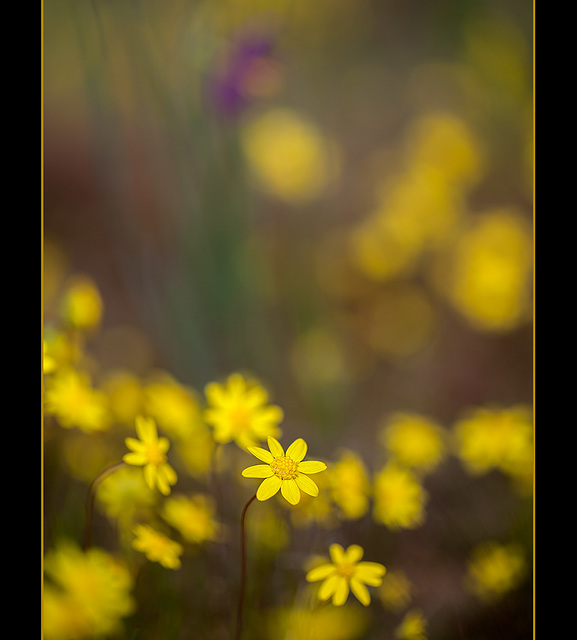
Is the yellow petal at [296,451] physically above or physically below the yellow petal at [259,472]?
above

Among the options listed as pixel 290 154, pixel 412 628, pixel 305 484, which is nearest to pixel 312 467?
pixel 305 484

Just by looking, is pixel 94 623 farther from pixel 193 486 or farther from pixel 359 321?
pixel 359 321

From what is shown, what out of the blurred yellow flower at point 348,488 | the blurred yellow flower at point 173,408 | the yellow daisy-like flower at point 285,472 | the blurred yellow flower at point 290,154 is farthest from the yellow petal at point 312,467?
the blurred yellow flower at point 290,154

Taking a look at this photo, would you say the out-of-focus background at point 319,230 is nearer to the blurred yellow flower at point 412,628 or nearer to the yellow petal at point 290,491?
the blurred yellow flower at point 412,628

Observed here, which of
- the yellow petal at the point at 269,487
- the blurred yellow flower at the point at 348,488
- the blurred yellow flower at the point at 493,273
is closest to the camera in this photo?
the yellow petal at the point at 269,487

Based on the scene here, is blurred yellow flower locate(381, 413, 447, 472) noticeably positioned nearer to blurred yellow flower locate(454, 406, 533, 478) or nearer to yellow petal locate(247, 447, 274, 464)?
blurred yellow flower locate(454, 406, 533, 478)

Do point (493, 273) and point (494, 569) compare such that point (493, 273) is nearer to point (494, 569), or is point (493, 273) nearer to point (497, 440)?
point (497, 440)
